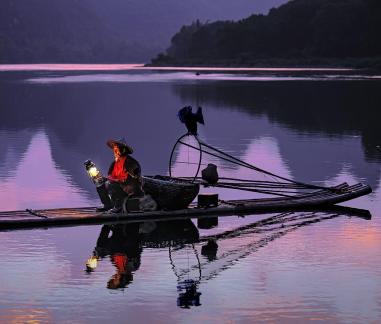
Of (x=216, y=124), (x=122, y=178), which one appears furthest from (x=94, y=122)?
(x=122, y=178)

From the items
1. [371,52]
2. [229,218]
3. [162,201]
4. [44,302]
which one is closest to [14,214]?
[162,201]

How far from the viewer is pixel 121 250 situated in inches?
722

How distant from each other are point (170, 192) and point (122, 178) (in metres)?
1.20

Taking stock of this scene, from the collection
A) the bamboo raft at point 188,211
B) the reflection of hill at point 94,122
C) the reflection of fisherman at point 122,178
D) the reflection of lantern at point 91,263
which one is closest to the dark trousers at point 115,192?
the reflection of fisherman at point 122,178

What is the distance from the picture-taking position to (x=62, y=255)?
17.8 m

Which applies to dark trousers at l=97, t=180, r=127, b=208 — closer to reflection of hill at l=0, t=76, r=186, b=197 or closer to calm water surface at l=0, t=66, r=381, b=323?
calm water surface at l=0, t=66, r=381, b=323

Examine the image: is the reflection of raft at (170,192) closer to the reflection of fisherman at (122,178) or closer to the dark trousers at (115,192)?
the reflection of fisherman at (122,178)

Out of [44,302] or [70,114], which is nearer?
[44,302]

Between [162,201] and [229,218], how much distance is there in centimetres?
168

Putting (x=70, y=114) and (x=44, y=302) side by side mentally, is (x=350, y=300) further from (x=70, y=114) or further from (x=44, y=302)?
(x=70, y=114)

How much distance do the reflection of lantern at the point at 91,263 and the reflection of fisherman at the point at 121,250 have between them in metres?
0.29

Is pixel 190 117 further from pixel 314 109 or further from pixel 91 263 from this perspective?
pixel 314 109

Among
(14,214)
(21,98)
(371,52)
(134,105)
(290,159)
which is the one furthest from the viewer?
(371,52)

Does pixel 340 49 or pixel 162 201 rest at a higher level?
pixel 162 201
